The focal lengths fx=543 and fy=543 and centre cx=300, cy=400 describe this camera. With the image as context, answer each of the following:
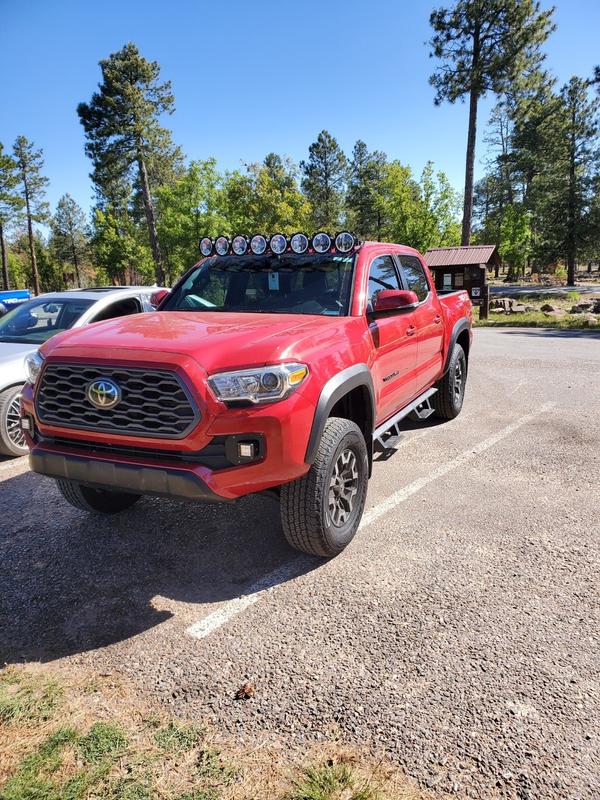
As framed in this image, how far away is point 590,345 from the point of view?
13.2 metres

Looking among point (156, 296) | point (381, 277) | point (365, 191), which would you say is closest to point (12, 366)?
point (156, 296)

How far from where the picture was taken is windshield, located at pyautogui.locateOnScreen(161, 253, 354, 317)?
3938 mm

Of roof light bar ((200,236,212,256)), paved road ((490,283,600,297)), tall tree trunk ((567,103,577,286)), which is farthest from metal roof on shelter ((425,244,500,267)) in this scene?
Answer: tall tree trunk ((567,103,577,286))

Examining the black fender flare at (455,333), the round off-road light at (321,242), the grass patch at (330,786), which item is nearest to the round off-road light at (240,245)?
the round off-road light at (321,242)

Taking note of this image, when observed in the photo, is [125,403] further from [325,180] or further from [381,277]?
[325,180]

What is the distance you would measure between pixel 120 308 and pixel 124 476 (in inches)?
173

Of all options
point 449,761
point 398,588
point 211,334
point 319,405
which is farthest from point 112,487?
point 449,761

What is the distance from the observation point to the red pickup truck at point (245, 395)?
9.04 ft

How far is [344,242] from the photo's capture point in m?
4.06

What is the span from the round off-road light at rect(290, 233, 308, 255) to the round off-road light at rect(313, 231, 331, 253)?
0.07 meters

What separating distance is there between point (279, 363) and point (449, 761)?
6.08ft

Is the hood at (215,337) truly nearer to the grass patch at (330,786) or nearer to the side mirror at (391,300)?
the side mirror at (391,300)

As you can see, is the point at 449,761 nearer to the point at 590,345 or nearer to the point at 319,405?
the point at 319,405

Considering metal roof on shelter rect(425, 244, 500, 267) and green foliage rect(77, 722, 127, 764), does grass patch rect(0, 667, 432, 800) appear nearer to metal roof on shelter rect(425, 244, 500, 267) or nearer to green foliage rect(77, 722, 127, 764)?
green foliage rect(77, 722, 127, 764)
